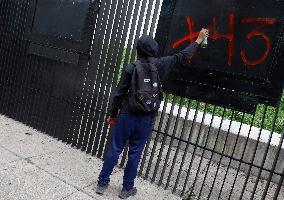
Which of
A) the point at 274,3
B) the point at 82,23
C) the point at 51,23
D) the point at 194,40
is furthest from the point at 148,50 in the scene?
the point at 51,23

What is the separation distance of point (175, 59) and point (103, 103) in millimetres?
1677

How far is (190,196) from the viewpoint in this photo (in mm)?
4820

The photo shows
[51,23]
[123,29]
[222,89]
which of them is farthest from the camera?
[51,23]

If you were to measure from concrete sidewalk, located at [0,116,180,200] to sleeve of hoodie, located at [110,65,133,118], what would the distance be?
108cm

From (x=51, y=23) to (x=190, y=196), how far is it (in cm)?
380

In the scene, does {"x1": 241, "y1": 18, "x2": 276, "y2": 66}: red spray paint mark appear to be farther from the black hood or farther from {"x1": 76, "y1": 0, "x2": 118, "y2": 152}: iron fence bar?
{"x1": 76, "y1": 0, "x2": 118, "y2": 152}: iron fence bar

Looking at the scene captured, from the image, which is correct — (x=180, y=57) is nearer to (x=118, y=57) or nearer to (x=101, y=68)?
(x=118, y=57)

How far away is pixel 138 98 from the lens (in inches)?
158

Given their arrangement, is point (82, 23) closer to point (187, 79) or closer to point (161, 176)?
point (187, 79)

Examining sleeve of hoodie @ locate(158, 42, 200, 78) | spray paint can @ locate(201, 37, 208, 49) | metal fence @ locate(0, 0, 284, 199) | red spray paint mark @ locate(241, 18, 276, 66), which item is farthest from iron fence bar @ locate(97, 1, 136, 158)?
red spray paint mark @ locate(241, 18, 276, 66)

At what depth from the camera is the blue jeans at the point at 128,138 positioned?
4.20 meters

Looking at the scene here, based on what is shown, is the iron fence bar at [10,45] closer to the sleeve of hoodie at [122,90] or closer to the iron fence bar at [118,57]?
the iron fence bar at [118,57]

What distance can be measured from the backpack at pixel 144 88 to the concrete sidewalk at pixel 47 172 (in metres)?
1.30

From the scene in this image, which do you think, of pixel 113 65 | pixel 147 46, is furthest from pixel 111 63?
pixel 147 46
